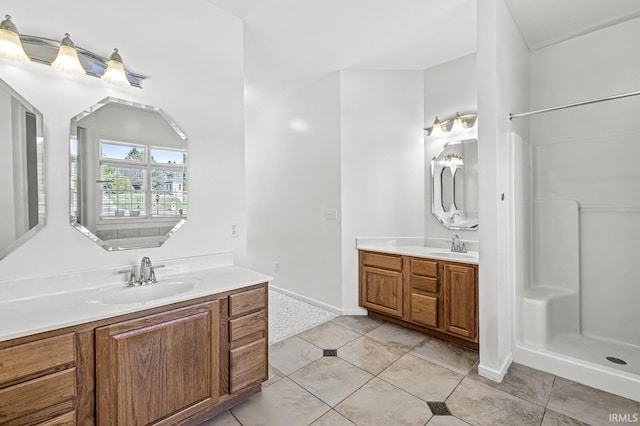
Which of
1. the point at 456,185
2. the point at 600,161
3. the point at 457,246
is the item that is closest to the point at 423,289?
the point at 457,246

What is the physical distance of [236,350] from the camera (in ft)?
6.05

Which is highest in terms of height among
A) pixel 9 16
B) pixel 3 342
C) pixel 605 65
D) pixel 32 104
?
pixel 605 65

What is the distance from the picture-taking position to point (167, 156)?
6.84ft

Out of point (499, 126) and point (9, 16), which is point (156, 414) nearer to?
point (9, 16)

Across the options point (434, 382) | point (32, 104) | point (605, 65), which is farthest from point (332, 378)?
point (605, 65)

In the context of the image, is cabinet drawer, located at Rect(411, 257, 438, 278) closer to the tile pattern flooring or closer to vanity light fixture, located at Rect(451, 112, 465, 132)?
the tile pattern flooring

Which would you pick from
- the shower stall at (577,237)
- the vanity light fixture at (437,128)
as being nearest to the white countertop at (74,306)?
the shower stall at (577,237)

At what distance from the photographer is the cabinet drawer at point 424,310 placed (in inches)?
110

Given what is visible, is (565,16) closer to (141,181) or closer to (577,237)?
(577,237)

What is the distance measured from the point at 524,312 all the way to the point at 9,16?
395 centimetres

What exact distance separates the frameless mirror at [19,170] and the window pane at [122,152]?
0.98ft

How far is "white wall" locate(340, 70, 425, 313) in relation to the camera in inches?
135

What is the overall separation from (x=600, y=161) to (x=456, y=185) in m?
1.16

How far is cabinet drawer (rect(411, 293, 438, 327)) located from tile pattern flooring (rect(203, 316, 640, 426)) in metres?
0.23
